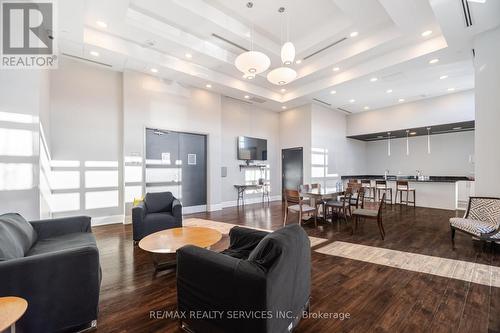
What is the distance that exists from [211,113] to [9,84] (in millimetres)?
4703

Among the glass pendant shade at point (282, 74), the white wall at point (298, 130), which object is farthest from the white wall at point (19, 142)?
the white wall at point (298, 130)

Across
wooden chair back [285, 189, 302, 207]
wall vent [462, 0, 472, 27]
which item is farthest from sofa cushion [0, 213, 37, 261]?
wall vent [462, 0, 472, 27]

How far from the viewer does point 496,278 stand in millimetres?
2621

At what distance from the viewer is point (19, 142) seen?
299 centimetres

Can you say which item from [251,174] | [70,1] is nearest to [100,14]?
[70,1]

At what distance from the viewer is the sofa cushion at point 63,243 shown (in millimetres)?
2291

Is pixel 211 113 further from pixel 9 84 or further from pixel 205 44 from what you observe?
pixel 9 84

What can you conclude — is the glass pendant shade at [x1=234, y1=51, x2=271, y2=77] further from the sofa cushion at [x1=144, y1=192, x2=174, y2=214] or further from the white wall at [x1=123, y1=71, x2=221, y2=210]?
the white wall at [x1=123, y1=71, x2=221, y2=210]

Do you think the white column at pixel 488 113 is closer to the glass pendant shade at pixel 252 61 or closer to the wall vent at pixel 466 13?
the wall vent at pixel 466 13

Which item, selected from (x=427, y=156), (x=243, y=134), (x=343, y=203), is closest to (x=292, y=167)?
(x=243, y=134)

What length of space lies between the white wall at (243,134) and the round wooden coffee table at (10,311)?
6.39 meters

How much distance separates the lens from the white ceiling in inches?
154

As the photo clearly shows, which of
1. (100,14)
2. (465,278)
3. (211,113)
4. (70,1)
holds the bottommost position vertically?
(465,278)

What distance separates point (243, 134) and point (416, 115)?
Result: 643cm
